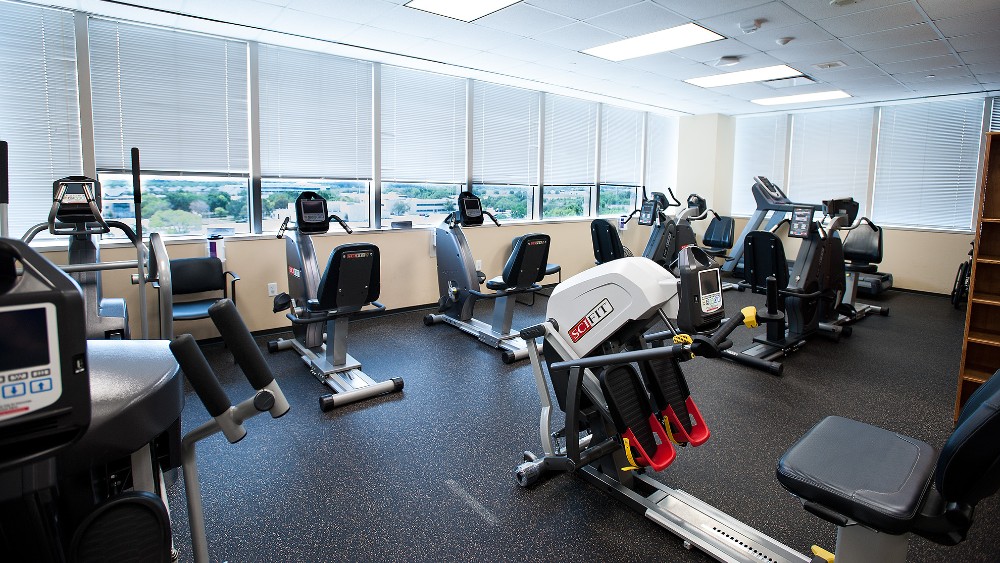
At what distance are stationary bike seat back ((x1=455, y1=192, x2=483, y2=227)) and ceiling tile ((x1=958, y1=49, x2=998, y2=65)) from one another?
442 cm

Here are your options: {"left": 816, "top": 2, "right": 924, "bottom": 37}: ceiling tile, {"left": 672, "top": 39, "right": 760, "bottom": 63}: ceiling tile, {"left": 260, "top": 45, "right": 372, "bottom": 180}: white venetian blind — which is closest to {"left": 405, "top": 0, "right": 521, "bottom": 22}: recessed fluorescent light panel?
{"left": 260, "top": 45, "right": 372, "bottom": 180}: white venetian blind

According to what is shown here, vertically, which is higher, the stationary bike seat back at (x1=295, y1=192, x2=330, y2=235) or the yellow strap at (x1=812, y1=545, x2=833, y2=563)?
the stationary bike seat back at (x1=295, y1=192, x2=330, y2=235)

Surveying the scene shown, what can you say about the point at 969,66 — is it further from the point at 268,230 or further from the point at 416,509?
the point at 268,230

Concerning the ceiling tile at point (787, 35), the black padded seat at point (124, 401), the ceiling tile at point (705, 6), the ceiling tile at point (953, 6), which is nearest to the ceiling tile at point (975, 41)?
the ceiling tile at point (953, 6)

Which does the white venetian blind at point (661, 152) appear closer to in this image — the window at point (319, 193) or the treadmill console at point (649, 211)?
the treadmill console at point (649, 211)

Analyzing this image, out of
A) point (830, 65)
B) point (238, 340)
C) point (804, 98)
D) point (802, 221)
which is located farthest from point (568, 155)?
point (238, 340)

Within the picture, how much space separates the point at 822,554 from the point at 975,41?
15.2ft

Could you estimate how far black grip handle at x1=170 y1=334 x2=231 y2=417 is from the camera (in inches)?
40.9

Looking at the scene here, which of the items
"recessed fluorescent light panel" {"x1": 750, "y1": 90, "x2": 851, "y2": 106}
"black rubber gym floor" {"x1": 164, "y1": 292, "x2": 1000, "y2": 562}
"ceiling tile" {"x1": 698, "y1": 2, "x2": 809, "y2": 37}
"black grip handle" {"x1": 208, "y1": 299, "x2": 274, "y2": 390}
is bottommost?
"black rubber gym floor" {"x1": 164, "y1": 292, "x2": 1000, "y2": 562}

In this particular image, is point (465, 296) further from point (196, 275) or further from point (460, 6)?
point (460, 6)

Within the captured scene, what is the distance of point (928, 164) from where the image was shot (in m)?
7.34

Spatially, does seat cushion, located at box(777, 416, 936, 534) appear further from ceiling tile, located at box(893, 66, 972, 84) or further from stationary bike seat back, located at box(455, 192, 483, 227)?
ceiling tile, located at box(893, 66, 972, 84)

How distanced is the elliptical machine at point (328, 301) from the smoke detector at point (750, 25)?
3163mm

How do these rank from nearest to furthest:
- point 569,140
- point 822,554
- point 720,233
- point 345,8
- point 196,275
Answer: point 822,554 < point 345,8 < point 196,275 < point 569,140 < point 720,233
